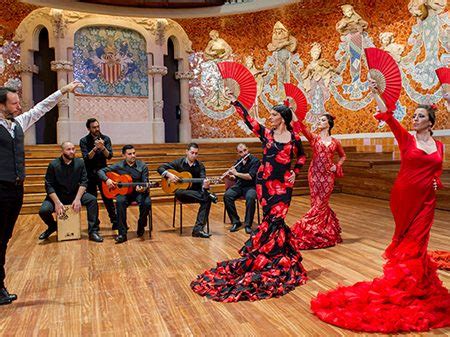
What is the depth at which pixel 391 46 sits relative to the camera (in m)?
9.03

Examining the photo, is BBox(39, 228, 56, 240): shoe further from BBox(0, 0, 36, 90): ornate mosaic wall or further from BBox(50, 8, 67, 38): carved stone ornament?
BBox(50, 8, 67, 38): carved stone ornament

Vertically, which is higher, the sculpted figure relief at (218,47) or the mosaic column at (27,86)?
the sculpted figure relief at (218,47)

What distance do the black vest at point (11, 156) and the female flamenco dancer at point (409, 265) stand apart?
7.16ft

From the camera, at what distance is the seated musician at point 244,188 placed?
535cm

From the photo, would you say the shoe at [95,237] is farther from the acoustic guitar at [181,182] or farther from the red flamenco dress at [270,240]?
the red flamenco dress at [270,240]

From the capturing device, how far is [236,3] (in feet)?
38.0

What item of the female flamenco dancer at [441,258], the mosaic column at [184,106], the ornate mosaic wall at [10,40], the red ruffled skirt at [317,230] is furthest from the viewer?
the mosaic column at [184,106]

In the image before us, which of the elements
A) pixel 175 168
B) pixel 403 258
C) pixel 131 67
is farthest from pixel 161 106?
pixel 403 258

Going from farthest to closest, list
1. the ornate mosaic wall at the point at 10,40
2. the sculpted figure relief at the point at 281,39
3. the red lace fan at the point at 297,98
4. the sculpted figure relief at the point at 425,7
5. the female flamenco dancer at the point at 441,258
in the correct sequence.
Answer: the sculpted figure relief at the point at 281,39 → the ornate mosaic wall at the point at 10,40 → the sculpted figure relief at the point at 425,7 → the red lace fan at the point at 297,98 → the female flamenco dancer at the point at 441,258

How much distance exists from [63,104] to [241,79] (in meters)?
8.38

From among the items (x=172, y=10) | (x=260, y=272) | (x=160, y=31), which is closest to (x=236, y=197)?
(x=260, y=272)

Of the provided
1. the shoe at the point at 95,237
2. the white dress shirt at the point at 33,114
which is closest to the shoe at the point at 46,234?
the shoe at the point at 95,237

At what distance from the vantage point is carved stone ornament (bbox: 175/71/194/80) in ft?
39.3

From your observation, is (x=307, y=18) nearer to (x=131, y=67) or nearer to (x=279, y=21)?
(x=279, y=21)
